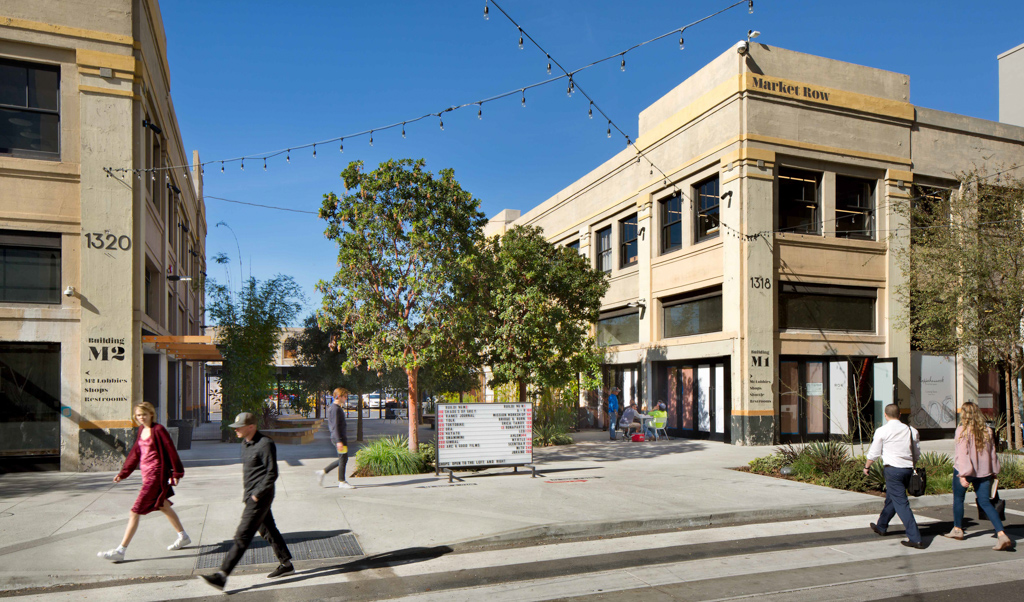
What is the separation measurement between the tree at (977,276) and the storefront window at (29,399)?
22.0 metres

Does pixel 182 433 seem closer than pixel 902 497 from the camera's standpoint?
No

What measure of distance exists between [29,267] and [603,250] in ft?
68.7

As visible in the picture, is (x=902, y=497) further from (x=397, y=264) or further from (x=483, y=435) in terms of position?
(x=397, y=264)

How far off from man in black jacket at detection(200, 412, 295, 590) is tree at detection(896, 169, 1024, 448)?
1839 cm

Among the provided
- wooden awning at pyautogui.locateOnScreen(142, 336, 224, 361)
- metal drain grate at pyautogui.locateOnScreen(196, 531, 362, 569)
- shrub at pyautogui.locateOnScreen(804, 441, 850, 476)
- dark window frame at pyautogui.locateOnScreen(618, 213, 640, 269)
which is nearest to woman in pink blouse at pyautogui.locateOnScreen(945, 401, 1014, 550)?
shrub at pyautogui.locateOnScreen(804, 441, 850, 476)

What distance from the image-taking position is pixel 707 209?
2248cm

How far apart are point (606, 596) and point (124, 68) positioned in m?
15.2

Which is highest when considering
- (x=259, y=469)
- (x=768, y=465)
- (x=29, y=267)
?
(x=29, y=267)

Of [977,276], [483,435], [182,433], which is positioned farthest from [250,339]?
[977,276]

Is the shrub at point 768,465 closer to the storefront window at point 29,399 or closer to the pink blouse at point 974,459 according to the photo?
the pink blouse at point 974,459

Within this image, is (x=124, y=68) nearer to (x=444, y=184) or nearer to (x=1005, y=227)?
(x=444, y=184)

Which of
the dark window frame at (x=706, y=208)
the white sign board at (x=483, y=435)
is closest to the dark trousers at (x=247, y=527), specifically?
the white sign board at (x=483, y=435)

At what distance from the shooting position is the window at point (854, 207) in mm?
22141

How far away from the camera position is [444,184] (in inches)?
592
